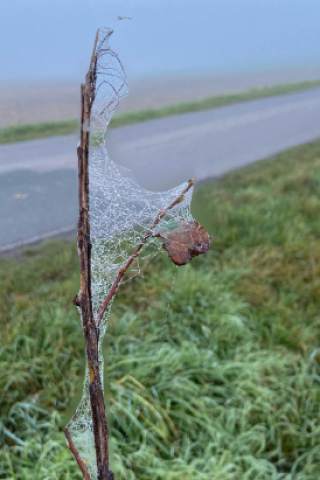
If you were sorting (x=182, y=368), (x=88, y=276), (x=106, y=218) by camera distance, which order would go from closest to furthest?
(x=88, y=276) → (x=106, y=218) → (x=182, y=368)

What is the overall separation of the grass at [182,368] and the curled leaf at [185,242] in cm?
50

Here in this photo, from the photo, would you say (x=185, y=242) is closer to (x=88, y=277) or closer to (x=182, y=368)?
(x=88, y=277)

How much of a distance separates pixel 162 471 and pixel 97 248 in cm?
131

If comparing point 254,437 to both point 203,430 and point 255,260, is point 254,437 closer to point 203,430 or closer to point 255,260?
point 203,430

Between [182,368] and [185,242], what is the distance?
1.73 metres

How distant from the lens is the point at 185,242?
410 millimetres

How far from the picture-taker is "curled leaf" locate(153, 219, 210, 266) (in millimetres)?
402

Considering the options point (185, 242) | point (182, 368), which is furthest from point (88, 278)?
point (182, 368)

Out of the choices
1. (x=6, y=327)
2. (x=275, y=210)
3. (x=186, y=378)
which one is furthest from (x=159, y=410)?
(x=275, y=210)

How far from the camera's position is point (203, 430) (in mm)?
1807

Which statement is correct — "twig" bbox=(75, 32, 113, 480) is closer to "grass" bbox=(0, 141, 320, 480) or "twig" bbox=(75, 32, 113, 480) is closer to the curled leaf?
the curled leaf

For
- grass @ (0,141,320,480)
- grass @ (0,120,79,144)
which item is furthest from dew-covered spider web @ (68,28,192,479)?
grass @ (0,120,79,144)

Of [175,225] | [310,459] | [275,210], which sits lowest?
[310,459]

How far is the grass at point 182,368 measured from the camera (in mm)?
1633
